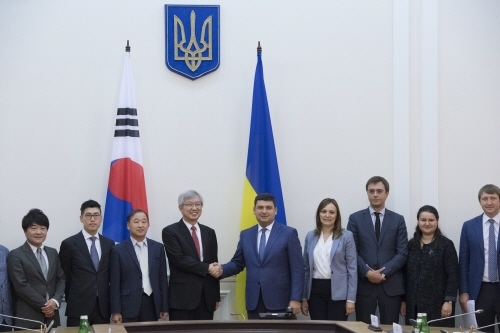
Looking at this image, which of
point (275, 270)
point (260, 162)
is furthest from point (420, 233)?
point (260, 162)

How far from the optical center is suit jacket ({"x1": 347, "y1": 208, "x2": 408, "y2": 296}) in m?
6.44

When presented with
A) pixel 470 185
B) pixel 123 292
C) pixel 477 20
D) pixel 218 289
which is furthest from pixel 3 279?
pixel 477 20

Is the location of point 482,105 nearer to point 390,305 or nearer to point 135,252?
point 390,305

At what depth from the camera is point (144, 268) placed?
616cm

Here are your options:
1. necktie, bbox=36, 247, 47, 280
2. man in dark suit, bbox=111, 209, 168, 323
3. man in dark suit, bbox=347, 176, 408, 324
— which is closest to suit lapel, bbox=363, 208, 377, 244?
man in dark suit, bbox=347, 176, 408, 324

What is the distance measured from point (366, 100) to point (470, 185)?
117 cm

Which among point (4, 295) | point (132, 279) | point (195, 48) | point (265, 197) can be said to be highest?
point (195, 48)

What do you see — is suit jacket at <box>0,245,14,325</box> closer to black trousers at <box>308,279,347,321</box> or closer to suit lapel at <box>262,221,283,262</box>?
suit lapel at <box>262,221,283,262</box>

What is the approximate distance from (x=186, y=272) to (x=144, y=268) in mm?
326

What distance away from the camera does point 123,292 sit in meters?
6.05

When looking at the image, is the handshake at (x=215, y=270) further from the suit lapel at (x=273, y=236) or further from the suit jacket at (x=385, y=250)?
the suit jacket at (x=385, y=250)

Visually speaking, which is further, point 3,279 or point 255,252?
point 255,252

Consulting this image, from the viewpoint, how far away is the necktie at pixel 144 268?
20.1 feet

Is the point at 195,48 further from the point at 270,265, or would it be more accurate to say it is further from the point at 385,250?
the point at 385,250
